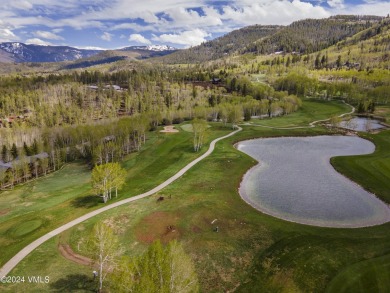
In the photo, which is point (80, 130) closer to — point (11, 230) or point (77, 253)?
point (11, 230)

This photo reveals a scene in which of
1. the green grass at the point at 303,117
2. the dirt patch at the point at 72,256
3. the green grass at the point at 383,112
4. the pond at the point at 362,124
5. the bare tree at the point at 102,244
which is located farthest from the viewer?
the green grass at the point at 383,112

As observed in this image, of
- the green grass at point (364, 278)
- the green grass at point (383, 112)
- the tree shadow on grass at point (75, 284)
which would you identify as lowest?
the tree shadow on grass at point (75, 284)

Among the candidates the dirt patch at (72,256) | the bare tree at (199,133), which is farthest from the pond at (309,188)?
the dirt patch at (72,256)

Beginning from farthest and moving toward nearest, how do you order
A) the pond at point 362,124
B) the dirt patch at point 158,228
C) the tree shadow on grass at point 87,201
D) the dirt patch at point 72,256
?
the pond at point 362,124, the tree shadow on grass at point 87,201, the dirt patch at point 158,228, the dirt patch at point 72,256

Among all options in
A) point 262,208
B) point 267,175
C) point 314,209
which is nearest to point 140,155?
point 267,175

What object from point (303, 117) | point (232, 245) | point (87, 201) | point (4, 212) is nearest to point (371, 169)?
point (232, 245)

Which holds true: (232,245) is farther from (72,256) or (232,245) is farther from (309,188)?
(309,188)

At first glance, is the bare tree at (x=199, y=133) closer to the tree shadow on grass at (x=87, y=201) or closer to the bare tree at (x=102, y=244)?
the tree shadow on grass at (x=87, y=201)
